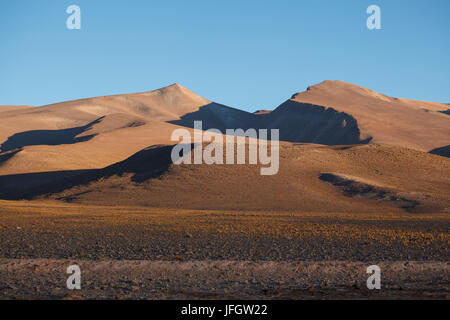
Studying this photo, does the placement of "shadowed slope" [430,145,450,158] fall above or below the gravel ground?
below

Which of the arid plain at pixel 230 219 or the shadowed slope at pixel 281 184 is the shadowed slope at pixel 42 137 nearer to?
the arid plain at pixel 230 219

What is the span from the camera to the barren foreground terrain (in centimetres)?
1391

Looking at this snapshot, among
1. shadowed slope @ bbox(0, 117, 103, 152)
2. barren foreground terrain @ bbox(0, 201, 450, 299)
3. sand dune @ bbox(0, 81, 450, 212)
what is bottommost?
shadowed slope @ bbox(0, 117, 103, 152)

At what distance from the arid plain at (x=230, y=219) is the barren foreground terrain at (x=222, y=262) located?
6 centimetres

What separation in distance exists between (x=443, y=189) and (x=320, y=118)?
366ft

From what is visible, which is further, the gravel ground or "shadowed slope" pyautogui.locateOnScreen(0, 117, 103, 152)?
"shadowed slope" pyautogui.locateOnScreen(0, 117, 103, 152)

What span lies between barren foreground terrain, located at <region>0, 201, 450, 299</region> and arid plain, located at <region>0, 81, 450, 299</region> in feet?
0.20

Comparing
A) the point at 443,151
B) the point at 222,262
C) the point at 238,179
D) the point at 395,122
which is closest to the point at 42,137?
the point at 395,122

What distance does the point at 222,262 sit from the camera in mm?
17625

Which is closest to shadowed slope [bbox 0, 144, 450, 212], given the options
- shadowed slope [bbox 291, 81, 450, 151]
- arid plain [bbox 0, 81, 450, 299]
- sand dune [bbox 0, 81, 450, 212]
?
sand dune [bbox 0, 81, 450, 212]

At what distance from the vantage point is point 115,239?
2525cm

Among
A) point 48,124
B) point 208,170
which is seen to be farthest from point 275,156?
point 48,124

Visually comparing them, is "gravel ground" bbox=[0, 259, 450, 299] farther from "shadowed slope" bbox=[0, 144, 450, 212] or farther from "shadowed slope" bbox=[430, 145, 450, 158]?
"shadowed slope" bbox=[430, 145, 450, 158]

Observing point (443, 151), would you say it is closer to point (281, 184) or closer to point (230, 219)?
point (281, 184)
